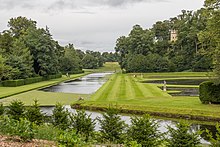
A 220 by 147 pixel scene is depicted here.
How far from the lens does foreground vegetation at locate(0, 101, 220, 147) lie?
365 inches

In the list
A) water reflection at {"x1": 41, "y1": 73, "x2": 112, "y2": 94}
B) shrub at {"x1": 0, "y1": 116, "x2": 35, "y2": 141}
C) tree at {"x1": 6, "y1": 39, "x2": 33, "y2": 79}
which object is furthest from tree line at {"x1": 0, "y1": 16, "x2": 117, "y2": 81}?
shrub at {"x1": 0, "y1": 116, "x2": 35, "y2": 141}

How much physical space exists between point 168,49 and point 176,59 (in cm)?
1292

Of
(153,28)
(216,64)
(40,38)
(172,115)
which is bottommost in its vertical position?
(172,115)

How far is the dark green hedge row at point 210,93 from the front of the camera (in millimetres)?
23125

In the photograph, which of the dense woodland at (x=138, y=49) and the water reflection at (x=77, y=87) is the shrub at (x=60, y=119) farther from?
the water reflection at (x=77, y=87)

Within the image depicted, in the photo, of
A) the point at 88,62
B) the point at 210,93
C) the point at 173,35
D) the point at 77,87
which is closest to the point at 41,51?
the point at 77,87

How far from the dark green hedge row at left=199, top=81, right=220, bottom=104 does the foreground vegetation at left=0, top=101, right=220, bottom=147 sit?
490 inches

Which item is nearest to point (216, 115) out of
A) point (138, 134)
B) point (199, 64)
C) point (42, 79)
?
point (138, 134)

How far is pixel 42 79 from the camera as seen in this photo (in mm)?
66188

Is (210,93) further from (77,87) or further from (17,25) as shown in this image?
(17,25)

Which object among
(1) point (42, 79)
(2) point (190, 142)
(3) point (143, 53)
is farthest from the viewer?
(3) point (143, 53)

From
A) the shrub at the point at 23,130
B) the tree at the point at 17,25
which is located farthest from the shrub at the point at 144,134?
the tree at the point at 17,25

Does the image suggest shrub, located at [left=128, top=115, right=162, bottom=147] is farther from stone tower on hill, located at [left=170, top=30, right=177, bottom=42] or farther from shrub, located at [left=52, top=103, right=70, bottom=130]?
stone tower on hill, located at [left=170, top=30, right=177, bottom=42]

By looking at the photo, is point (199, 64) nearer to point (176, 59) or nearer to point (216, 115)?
point (176, 59)
